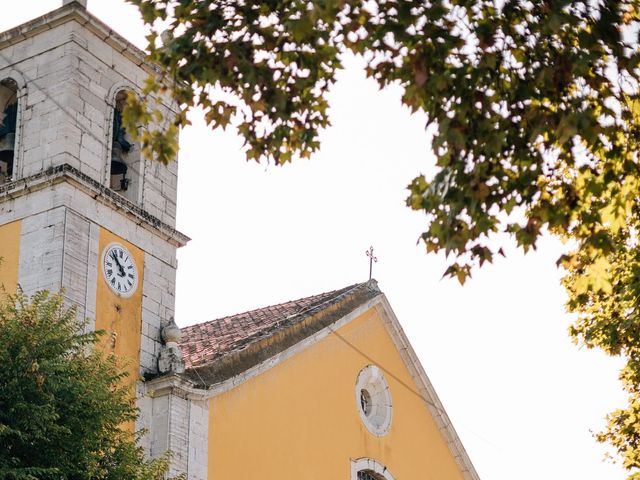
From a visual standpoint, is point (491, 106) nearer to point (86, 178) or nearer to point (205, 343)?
point (86, 178)

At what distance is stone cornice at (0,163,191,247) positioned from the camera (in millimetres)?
17109

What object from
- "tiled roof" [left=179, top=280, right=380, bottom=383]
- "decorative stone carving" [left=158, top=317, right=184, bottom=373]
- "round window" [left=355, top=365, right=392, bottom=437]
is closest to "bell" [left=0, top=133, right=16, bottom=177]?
"decorative stone carving" [left=158, top=317, right=184, bottom=373]

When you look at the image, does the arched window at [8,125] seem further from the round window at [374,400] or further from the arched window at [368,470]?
the arched window at [368,470]

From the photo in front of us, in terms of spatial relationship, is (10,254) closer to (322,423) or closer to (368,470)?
(322,423)

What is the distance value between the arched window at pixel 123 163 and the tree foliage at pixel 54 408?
4.74 meters

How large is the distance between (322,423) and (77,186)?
524cm

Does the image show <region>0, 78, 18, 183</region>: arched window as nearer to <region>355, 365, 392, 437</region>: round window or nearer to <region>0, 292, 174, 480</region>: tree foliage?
<region>0, 292, 174, 480</region>: tree foliage

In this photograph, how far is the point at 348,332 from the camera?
21.2 m

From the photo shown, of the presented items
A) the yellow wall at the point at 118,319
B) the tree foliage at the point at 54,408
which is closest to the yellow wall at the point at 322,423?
the yellow wall at the point at 118,319

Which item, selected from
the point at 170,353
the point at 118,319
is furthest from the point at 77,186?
the point at 170,353

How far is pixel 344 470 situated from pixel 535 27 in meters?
11.9

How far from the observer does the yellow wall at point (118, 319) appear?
670 inches

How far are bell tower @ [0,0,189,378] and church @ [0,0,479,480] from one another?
19 millimetres

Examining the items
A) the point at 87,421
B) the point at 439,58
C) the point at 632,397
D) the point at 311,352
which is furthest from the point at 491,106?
the point at 311,352
